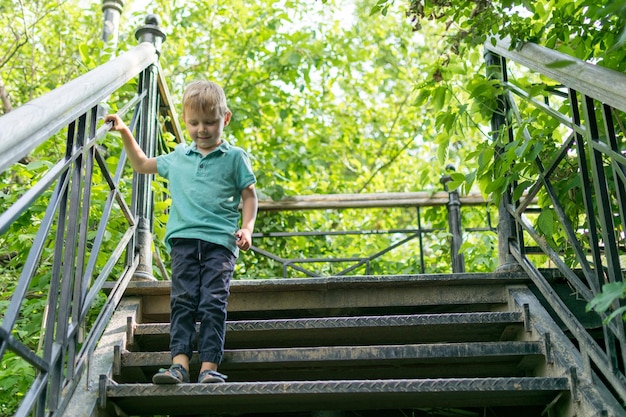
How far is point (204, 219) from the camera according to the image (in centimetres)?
289

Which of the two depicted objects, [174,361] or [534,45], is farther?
[534,45]

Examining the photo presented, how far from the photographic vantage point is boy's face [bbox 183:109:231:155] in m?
2.91

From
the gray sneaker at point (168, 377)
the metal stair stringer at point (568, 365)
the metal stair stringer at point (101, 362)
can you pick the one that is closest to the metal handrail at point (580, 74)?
the metal stair stringer at point (568, 365)

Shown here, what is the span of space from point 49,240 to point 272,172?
2.90 m

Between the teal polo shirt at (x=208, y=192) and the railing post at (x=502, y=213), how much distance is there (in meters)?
1.13

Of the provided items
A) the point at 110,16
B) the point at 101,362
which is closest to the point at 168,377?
the point at 101,362

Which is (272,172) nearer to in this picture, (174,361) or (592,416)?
(174,361)

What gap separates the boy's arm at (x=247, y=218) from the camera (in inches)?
109

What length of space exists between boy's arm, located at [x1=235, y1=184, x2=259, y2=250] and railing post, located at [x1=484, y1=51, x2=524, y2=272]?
108 cm

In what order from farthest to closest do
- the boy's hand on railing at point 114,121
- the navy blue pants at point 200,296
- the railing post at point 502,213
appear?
the railing post at point 502,213 < the boy's hand on railing at point 114,121 < the navy blue pants at point 200,296

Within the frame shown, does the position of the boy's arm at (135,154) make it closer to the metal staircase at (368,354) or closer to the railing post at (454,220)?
the metal staircase at (368,354)

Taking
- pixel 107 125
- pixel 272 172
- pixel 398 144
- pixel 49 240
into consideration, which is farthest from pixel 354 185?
pixel 107 125

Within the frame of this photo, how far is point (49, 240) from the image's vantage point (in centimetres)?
369

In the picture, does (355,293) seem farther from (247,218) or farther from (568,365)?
(568,365)
